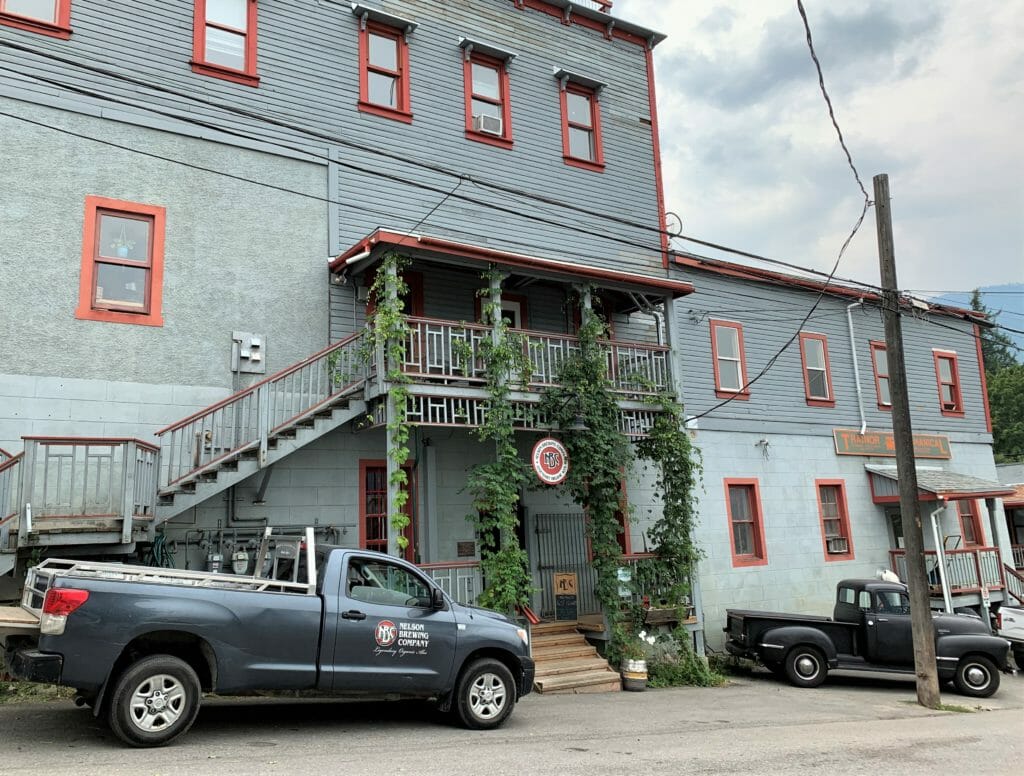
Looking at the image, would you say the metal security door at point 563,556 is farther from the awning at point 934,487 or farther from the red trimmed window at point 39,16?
the red trimmed window at point 39,16

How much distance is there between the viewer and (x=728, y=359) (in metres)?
18.6

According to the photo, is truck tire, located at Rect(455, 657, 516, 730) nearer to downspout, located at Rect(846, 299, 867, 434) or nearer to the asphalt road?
the asphalt road

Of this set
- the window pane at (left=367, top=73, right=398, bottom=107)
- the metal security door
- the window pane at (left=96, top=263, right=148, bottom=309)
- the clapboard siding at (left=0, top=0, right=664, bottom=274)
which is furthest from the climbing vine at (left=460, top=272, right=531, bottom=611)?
the window pane at (left=96, top=263, right=148, bottom=309)

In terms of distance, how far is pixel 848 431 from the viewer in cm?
2002

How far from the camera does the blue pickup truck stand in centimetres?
682

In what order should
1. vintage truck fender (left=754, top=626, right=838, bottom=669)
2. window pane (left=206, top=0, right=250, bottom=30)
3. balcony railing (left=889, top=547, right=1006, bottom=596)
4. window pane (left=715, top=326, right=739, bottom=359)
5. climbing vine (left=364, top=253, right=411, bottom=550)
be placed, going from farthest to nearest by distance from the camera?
window pane (left=715, top=326, right=739, bottom=359)
balcony railing (left=889, top=547, right=1006, bottom=596)
vintage truck fender (left=754, top=626, right=838, bottom=669)
window pane (left=206, top=0, right=250, bottom=30)
climbing vine (left=364, top=253, right=411, bottom=550)

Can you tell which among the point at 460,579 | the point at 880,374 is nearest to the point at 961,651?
the point at 460,579

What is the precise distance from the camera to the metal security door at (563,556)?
48.1ft

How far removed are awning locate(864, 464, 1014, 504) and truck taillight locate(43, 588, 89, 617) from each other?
17711 millimetres

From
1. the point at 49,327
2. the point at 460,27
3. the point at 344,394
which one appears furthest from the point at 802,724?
Answer: the point at 460,27

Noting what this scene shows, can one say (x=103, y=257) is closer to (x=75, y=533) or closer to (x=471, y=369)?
(x=75, y=533)

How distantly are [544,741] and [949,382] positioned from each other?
19.4 metres

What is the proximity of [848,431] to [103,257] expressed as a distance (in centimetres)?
1649

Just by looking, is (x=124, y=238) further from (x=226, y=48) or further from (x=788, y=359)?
(x=788, y=359)
